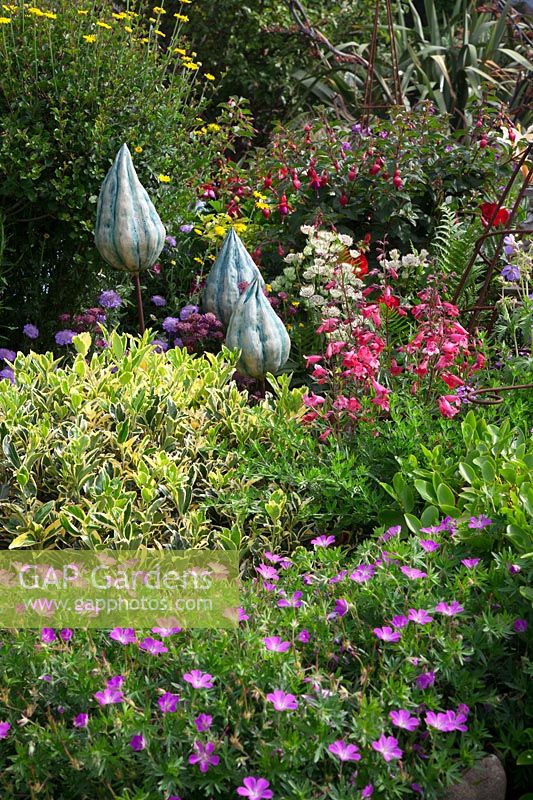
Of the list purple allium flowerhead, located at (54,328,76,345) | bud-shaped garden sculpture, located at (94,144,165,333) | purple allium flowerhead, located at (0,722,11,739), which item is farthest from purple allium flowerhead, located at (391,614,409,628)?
→ purple allium flowerhead, located at (54,328,76,345)

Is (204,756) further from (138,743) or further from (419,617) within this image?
(419,617)

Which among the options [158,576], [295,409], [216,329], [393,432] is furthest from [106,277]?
[158,576]

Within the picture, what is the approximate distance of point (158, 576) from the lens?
2.18m

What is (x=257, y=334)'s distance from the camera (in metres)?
3.36

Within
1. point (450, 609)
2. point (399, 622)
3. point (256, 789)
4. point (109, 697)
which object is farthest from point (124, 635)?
point (450, 609)

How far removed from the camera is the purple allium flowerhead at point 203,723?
1603 mm

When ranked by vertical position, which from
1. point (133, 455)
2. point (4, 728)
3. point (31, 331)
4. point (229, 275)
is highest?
point (4, 728)

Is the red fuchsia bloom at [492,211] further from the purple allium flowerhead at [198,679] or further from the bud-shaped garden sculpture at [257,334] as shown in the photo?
the purple allium flowerhead at [198,679]

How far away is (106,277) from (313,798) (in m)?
3.43

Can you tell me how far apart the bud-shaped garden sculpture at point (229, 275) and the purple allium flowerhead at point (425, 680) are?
2.39 m

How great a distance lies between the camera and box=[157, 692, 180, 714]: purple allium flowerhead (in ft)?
5.46

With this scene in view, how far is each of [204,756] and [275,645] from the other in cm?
27

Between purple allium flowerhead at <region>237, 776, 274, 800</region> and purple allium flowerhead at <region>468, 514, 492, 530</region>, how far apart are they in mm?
804

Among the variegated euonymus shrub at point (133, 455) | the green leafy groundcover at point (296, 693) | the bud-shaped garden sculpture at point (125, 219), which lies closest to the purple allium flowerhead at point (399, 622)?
the green leafy groundcover at point (296, 693)
